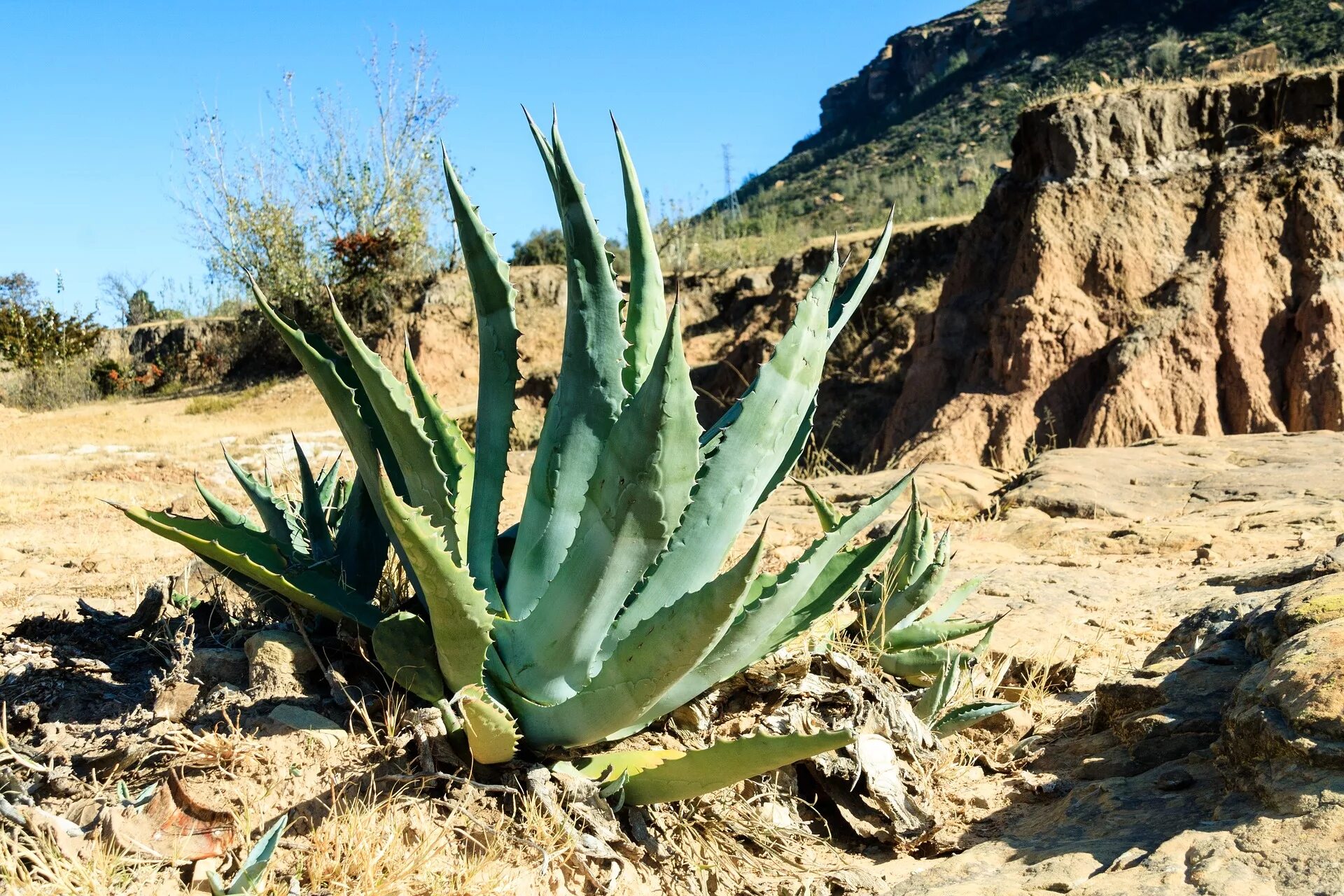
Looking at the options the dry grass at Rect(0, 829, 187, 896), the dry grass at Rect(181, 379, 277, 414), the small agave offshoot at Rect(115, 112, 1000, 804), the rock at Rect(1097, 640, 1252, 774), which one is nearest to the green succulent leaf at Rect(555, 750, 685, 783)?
the small agave offshoot at Rect(115, 112, 1000, 804)

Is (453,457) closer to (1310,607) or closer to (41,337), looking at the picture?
(1310,607)

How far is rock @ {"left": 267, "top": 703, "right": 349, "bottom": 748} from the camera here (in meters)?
2.06

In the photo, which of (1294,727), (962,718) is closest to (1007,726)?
(962,718)

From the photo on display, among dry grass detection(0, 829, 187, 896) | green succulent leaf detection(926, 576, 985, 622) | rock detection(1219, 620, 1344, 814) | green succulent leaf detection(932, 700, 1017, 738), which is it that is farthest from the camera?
green succulent leaf detection(926, 576, 985, 622)

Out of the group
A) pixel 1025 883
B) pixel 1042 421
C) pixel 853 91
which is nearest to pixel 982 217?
pixel 1042 421

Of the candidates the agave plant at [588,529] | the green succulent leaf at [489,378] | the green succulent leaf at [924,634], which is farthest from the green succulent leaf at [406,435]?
the green succulent leaf at [924,634]

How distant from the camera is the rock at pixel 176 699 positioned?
2.15 m

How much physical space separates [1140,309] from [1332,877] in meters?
9.31

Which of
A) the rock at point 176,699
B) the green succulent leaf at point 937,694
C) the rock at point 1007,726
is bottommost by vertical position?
the rock at point 1007,726

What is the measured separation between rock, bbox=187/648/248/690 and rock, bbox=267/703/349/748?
0.23 meters

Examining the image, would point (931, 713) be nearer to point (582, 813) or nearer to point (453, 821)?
point (582, 813)

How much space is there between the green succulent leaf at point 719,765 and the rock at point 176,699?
923 mm

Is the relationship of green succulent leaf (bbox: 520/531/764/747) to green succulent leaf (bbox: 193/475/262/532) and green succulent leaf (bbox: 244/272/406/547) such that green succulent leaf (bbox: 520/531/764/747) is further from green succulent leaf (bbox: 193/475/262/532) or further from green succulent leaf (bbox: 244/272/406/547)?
green succulent leaf (bbox: 193/475/262/532)

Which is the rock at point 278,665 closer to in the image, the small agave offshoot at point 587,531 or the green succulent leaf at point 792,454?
the small agave offshoot at point 587,531
